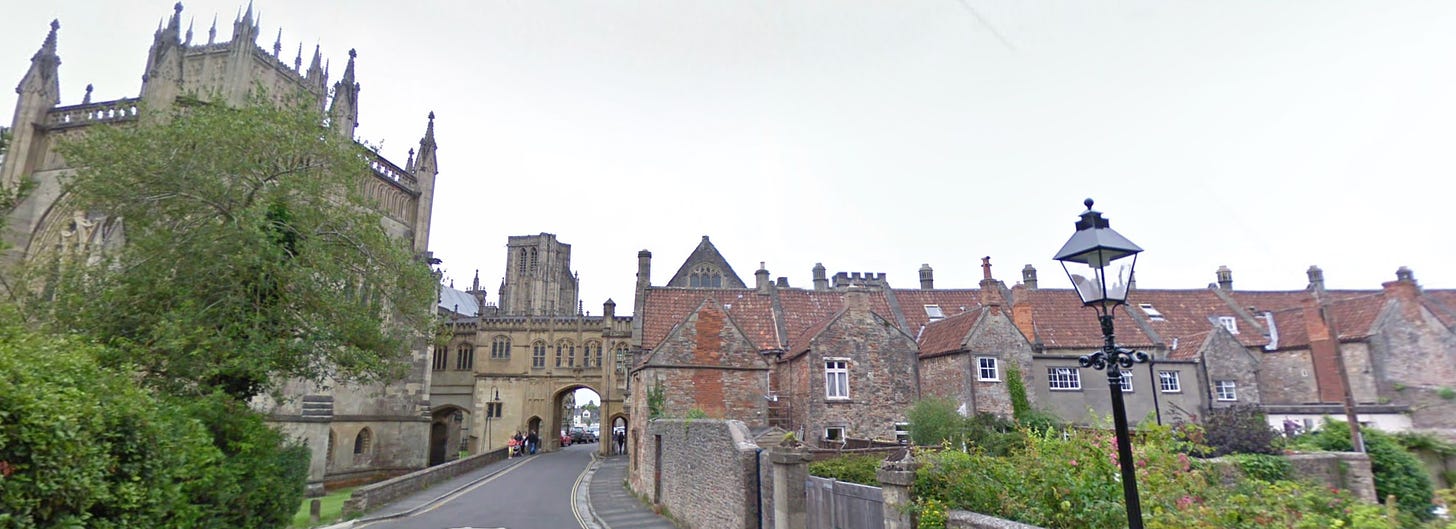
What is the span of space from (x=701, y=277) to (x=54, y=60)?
3650 cm

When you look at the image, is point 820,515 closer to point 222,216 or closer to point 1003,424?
point 222,216

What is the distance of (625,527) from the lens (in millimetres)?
17578

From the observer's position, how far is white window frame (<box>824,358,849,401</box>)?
80.3 feet

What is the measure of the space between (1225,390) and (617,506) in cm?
2586

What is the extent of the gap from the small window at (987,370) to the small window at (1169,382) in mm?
8427

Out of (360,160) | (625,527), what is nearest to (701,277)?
(625,527)

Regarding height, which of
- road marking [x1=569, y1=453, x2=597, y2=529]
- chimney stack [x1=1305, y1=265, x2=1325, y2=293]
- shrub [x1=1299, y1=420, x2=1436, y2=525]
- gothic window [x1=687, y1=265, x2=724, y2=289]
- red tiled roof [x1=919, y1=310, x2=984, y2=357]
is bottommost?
road marking [x1=569, y1=453, x2=597, y2=529]

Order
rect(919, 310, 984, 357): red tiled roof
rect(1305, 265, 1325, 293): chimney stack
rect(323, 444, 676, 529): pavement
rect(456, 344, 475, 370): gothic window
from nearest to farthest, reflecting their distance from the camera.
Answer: rect(323, 444, 676, 529): pavement, rect(919, 310, 984, 357): red tiled roof, rect(1305, 265, 1325, 293): chimney stack, rect(456, 344, 475, 370): gothic window

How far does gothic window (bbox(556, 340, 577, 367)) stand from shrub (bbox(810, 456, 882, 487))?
42.7 m

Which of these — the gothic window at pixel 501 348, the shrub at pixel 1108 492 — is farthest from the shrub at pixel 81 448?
the gothic window at pixel 501 348

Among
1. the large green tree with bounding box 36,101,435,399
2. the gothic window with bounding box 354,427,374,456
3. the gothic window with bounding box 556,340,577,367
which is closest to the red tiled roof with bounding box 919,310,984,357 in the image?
the large green tree with bounding box 36,101,435,399

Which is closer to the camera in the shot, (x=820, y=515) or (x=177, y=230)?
(x=820, y=515)

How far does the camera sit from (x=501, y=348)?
51875mm

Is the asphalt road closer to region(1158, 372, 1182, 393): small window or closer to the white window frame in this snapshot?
the white window frame
